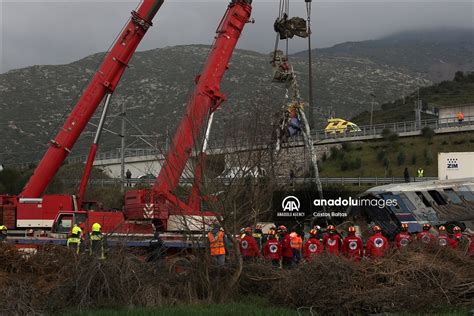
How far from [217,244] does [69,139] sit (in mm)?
8206

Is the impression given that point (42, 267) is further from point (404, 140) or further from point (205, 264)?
point (404, 140)

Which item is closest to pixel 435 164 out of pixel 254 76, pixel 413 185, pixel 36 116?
pixel 413 185

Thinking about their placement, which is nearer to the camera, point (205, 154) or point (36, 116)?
point (205, 154)

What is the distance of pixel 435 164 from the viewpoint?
5756cm

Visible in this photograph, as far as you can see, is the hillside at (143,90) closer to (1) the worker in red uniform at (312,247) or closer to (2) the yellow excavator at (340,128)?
(2) the yellow excavator at (340,128)

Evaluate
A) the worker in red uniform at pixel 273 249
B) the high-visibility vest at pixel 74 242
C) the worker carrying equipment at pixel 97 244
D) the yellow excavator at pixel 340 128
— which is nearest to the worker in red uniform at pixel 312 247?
the worker in red uniform at pixel 273 249

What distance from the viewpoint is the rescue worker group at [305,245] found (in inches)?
705

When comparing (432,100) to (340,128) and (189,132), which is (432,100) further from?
(189,132)

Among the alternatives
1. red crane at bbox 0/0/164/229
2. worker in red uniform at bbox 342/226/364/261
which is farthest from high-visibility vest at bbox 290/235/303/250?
red crane at bbox 0/0/164/229

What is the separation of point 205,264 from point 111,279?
2.66 metres

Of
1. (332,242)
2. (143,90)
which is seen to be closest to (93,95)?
(332,242)

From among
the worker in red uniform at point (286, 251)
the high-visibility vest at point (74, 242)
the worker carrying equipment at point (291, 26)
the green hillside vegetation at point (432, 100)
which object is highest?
the green hillside vegetation at point (432, 100)

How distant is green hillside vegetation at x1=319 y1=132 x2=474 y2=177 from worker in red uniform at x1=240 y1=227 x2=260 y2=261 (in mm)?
37535

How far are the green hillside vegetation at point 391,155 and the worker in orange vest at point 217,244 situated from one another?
3922 centimetres
